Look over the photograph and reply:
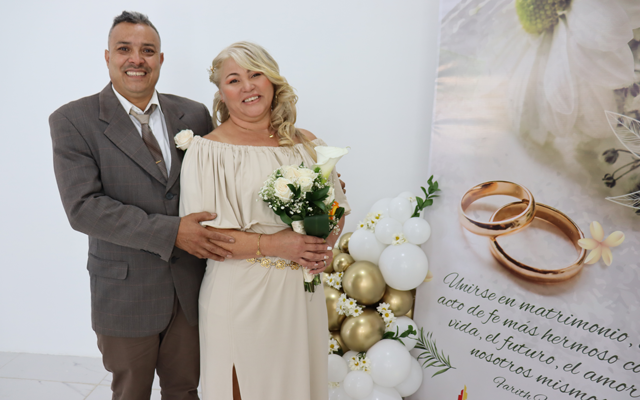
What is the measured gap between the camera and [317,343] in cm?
175

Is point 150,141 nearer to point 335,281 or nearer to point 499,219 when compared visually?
point 335,281

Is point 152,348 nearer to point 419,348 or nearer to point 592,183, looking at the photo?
point 419,348

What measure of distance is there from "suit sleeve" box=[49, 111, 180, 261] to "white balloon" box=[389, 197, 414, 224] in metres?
1.26

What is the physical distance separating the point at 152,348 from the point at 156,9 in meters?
2.19

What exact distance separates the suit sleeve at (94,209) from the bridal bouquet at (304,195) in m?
0.43

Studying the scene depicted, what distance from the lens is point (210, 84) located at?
284cm

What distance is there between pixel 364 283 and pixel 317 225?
0.89 metres

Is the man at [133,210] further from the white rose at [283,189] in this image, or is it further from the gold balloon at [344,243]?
the gold balloon at [344,243]

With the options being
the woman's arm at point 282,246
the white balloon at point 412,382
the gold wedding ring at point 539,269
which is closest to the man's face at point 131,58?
the woman's arm at point 282,246

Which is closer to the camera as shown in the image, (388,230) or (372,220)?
(388,230)

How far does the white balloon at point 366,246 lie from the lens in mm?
2406

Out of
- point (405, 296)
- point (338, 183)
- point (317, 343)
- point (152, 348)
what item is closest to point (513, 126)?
point (338, 183)

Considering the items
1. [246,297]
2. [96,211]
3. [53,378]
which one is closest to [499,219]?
[246,297]

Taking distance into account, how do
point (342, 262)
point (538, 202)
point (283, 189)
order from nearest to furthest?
point (283, 189), point (538, 202), point (342, 262)
